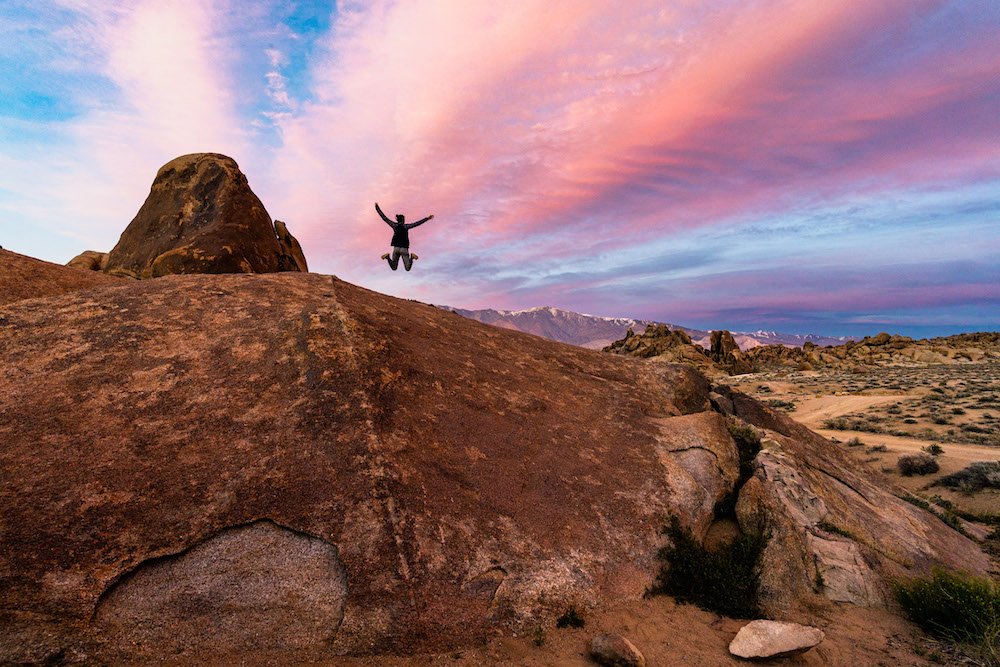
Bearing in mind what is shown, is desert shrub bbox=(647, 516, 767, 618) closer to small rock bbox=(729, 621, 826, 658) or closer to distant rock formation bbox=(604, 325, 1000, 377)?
small rock bbox=(729, 621, 826, 658)

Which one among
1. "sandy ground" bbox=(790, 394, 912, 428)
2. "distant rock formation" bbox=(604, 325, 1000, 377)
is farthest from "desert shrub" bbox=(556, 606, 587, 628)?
"distant rock formation" bbox=(604, 325, 1000, 377)

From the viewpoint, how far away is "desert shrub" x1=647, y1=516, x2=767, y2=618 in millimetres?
6086

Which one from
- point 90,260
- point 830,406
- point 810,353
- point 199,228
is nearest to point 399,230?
point 199,228

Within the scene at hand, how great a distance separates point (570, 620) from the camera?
5.27 m

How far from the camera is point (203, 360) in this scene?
648cm

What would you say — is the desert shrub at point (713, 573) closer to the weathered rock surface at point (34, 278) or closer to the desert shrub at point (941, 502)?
the desert shrub at point (941, 502)

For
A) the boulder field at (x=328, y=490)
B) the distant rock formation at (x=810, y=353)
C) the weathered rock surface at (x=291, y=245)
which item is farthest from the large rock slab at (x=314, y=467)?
the distant rock formation at (x=810, y=353)

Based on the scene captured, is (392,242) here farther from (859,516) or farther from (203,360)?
(859,516)

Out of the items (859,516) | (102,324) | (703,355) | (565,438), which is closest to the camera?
(102,324)

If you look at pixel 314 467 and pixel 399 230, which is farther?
pixel 399 230

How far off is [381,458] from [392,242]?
13984 millimetres

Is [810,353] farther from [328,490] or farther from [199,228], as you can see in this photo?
[328,490]

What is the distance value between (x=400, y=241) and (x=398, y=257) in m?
0.63

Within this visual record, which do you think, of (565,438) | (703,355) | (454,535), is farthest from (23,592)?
(703,355)
